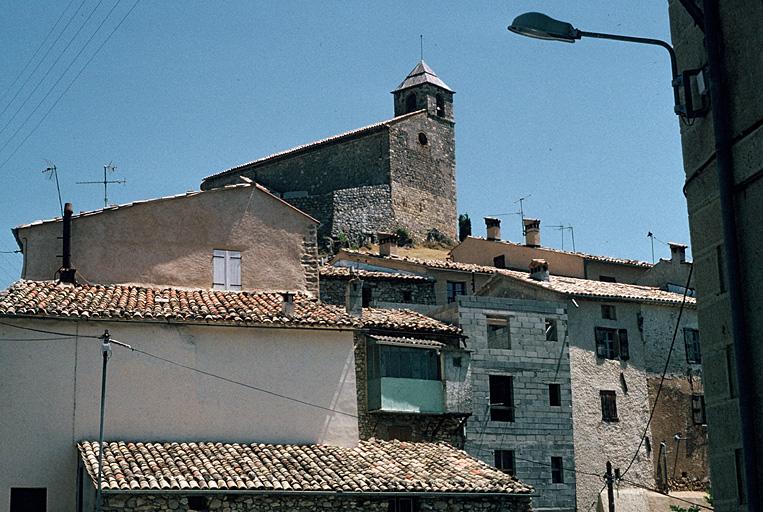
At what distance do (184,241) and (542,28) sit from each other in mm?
24179

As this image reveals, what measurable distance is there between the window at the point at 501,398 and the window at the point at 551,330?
2.49m

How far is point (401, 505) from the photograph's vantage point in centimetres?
2828

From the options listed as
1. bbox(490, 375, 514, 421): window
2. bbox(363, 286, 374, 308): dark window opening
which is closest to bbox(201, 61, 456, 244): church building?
bbox(363, 286, 374, 308): dark window opening

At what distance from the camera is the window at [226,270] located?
33469mm

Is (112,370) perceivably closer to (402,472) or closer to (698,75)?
(402,472)

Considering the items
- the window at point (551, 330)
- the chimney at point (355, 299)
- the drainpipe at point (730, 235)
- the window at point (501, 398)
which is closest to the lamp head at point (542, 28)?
the drainpipe at point (730, 235)

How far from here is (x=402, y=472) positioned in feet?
96.0

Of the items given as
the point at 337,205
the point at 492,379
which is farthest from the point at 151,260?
the point at 337,205

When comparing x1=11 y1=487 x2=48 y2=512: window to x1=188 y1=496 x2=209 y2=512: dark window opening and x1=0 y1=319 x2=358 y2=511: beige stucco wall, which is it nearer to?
x1=0 y1=319 x2=358 y2=511: beige stucco wall

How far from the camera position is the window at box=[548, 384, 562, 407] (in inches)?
1602

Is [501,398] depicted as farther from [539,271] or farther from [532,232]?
[532,232]

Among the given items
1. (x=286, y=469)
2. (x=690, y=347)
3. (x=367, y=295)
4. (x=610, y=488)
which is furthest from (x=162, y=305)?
(x=690, y=347)

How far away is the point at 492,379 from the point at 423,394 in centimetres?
438

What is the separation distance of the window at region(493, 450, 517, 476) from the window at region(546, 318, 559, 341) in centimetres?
446
